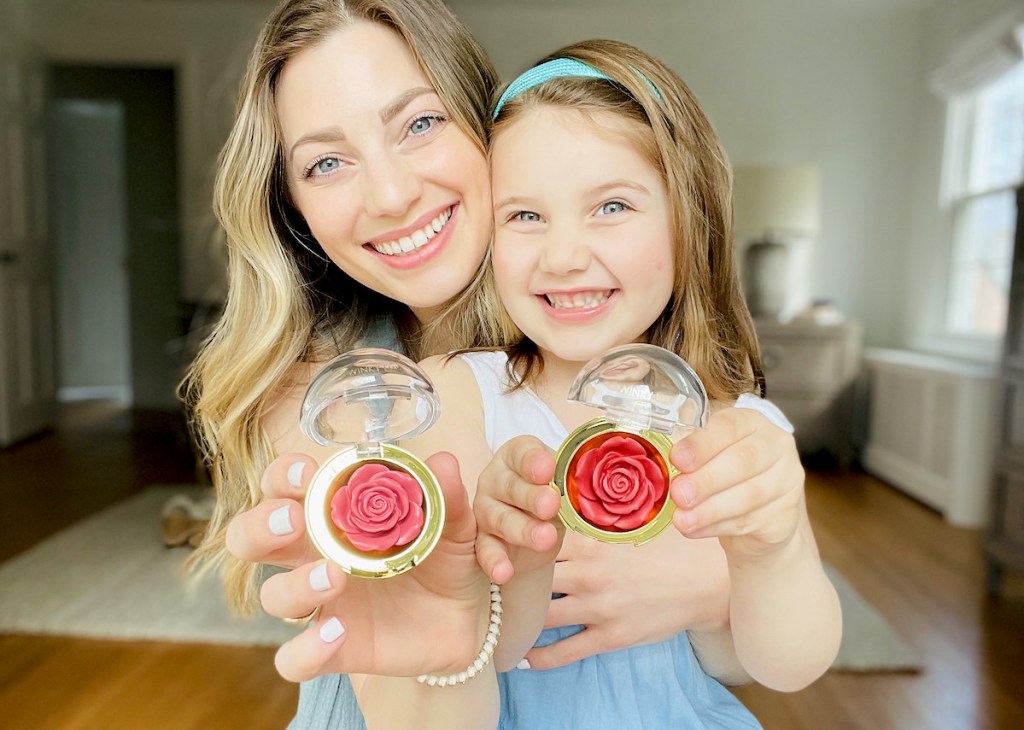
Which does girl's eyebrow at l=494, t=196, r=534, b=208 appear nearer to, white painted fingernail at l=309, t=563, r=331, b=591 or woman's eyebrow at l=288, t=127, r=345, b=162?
woman's eyebrow at l=288, t=127, r=345, b=162

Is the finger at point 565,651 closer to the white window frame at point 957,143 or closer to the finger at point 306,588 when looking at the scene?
the finger at point 306,588

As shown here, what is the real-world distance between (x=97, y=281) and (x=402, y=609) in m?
6.83

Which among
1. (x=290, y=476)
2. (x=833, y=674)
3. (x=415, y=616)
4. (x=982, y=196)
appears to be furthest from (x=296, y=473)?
(x=982, y=196)

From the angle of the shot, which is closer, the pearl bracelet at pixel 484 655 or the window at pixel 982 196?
the pearl bracelet at pixel 484 655

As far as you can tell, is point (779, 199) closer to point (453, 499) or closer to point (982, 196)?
point (982, 196)

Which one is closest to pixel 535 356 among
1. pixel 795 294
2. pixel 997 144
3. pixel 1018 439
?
pixel 1018 439

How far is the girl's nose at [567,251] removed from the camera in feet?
1.61

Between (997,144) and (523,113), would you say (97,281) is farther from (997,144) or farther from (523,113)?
(523,113)

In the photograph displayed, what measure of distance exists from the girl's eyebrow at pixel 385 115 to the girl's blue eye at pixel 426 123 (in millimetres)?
17

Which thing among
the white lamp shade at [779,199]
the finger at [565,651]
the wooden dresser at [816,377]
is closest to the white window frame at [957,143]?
the wooden dresser at [816,377]

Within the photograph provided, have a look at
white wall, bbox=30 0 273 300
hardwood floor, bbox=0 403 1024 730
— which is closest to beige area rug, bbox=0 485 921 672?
hardwood floor, bbox=0 403 1024 730

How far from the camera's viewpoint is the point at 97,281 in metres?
6.43

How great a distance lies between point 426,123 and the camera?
60cm

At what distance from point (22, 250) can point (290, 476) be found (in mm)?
4685
